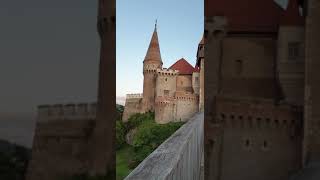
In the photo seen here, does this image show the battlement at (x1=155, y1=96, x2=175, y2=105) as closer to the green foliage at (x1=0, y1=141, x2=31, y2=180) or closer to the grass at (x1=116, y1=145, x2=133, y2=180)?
the grass at (x1=116, y1=145, x2=133, y2=180)

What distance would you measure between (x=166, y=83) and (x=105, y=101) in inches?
531

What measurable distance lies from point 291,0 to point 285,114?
90cm

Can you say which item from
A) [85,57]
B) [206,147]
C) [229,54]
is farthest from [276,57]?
[85,57]

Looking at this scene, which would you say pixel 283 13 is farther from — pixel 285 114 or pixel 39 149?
pixel 39 149

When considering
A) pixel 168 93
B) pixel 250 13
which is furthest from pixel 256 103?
pixel 168 93

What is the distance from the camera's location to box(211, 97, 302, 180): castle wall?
1.82m

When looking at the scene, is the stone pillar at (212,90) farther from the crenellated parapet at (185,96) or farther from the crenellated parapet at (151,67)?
the crenellated parapet at (185,96)

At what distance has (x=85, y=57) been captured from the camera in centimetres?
44

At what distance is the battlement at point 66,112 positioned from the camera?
383 mm

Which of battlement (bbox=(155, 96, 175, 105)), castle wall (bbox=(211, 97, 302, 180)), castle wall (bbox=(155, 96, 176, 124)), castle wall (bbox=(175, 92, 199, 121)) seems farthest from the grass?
battlement (bbox=(155, 96, 175, 105))

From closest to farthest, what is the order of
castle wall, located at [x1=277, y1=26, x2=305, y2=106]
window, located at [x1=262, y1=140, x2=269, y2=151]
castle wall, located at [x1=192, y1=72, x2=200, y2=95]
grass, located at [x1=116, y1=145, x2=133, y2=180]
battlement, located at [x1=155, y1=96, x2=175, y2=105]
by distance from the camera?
grass, located at [x1=116, y1=145, x2=133, y2=180], castle wall, located at [x1=277, y1=26, x2=305, y2=106], window, located at [x1=262, y1=140, x2=269, y2=151], castle wall, located at [x1=192, y1=72, x2=200, y2=95], battlement, located at [x1=155, y1=96, x2=175, y2=105]

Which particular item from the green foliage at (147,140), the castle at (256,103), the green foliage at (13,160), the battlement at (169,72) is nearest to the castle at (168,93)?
the battlement at (169,72)

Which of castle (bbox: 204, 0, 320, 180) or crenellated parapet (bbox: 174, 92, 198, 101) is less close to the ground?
castle (bbox: 204, 0, 320, 180)

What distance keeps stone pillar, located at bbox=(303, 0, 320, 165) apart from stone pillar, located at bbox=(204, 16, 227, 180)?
492 millimetres
